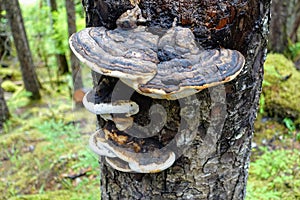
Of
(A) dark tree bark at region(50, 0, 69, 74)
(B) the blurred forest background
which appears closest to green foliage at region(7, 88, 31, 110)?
(B) the blurred forest background

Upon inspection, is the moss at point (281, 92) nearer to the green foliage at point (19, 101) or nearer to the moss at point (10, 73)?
the green foliage at point (19, 101)

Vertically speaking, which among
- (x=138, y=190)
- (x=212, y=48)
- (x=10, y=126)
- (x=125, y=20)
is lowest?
(x=10, y=126)

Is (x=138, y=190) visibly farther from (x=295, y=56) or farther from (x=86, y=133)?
(x=295, y=56)

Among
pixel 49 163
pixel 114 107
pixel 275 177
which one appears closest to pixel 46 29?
pixel 49 163

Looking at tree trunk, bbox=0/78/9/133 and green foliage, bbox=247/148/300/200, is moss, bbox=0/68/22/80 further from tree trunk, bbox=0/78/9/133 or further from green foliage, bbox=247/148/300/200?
green foliage, bbox=247/148/300/200

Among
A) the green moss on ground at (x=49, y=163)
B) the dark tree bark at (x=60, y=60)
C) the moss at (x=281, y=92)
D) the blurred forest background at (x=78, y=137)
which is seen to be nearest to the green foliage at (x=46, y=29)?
the blurred forest background at (x=78, y=137)

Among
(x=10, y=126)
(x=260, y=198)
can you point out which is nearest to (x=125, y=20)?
(x=260, y=198)
